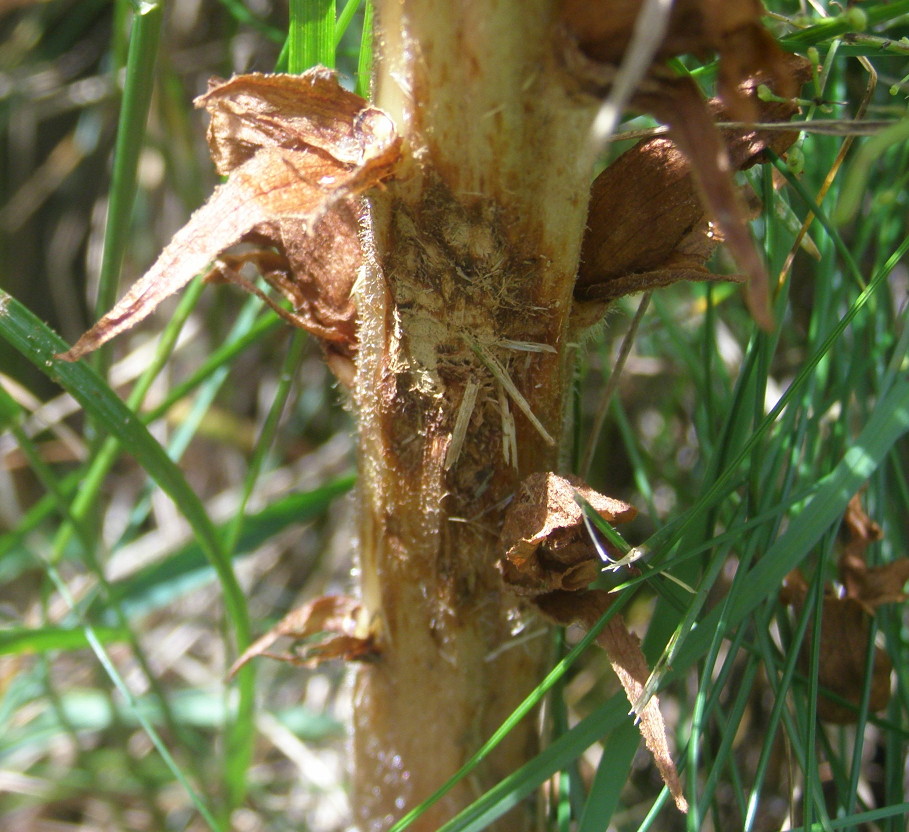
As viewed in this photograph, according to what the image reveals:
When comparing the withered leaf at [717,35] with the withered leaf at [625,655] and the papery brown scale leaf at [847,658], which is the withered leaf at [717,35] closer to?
the withered leaf at [625,655]

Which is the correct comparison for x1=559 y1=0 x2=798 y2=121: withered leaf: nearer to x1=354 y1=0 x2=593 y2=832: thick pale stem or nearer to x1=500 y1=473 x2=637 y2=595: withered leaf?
x1=354 y1=0 x2=593 y2=832: thick pale stem

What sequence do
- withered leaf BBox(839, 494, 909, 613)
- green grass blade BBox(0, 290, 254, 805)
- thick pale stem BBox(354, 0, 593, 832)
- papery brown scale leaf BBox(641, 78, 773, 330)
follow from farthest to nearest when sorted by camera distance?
withered leaf BBox(839, 494, 909, 613)
green grass blade BBox(0, 290, 254, 805)
thick pale stem BBox(354, 0, 593, 832)
papery brown scale leaf BBox(641, 78, 773, 330)

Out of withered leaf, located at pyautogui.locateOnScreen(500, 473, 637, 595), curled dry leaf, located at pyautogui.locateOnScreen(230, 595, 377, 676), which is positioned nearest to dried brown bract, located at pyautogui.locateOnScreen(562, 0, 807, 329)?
withered leaf, located at pyautogui.locateOnScreen(500, 473, 637, 595)

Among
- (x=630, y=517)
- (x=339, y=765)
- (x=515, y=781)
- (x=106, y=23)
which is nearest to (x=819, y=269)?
(x=630, y=517)

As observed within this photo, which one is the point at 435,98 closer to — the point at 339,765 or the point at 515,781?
the point at 515,781

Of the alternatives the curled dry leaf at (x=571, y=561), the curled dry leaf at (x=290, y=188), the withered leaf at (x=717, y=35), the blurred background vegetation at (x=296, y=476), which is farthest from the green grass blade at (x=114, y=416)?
the withered leaf at (x=717, y=35)

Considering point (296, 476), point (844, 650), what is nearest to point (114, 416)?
point (844, 650)

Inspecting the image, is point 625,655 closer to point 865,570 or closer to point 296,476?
point 865,570

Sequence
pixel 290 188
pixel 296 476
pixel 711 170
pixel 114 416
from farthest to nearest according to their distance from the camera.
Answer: pixel 296 476, pixel 114 416, pixel 290 188, pixel 711 170
